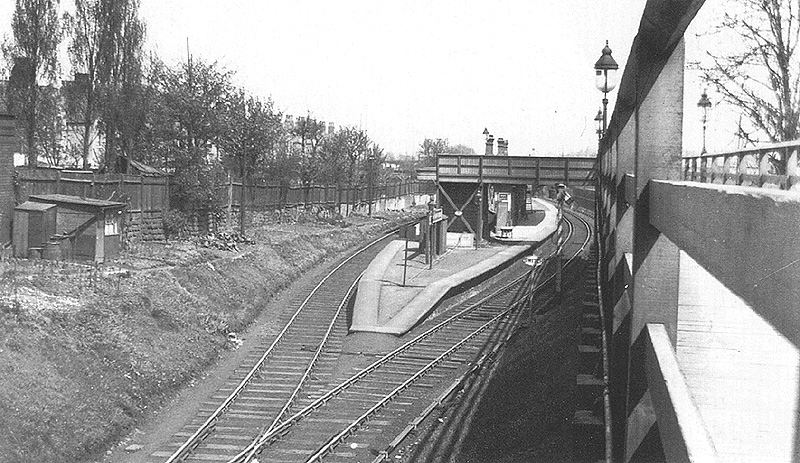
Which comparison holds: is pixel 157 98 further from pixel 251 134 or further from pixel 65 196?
pixel 65 196

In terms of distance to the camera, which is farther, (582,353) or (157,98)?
(157,98)

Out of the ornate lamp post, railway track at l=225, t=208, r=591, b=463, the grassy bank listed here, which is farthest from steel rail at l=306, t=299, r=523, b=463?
the ornate lamp post

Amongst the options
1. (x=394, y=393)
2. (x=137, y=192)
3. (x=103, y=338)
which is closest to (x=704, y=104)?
(x=394, y=393)

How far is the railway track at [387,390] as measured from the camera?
42.5 ft

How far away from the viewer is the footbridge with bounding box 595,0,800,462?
7.43 ft

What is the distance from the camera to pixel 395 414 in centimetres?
1492

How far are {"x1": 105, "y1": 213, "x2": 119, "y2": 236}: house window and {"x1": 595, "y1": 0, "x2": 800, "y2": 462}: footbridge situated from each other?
20316 mm

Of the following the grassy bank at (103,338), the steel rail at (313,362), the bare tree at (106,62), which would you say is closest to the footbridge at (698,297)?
the steel rail at (313,362)

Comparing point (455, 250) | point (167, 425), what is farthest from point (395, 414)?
point (455, 250)

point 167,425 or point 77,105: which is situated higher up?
point 77,105

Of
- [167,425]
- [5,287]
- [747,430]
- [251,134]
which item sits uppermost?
[251,134]

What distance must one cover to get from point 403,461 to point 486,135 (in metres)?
32.2

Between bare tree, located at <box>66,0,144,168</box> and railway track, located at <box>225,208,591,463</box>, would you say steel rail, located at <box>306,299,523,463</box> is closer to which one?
railway track, located at <box>225,208,591,463</box>

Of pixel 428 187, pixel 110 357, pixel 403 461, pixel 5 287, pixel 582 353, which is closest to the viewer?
pixel 582 353
